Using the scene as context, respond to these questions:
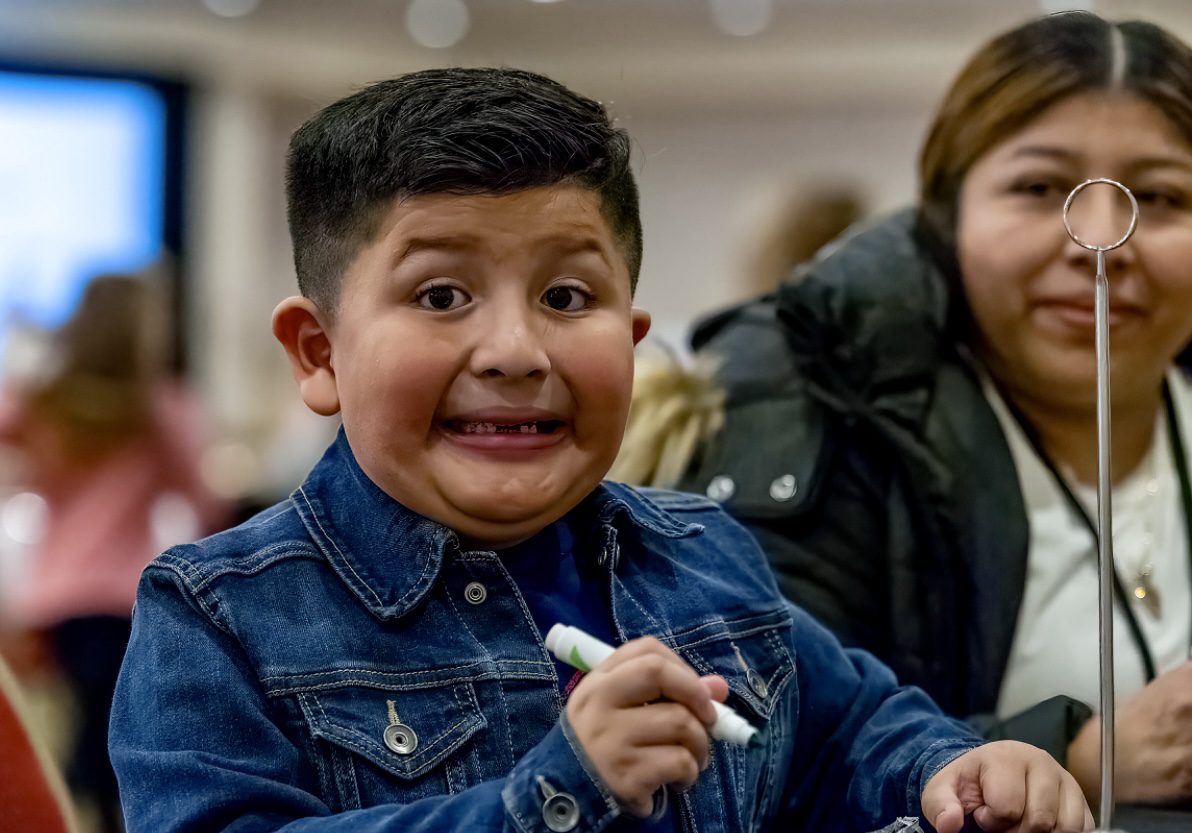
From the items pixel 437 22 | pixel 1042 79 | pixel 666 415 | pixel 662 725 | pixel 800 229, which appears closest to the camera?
pixel 662 725

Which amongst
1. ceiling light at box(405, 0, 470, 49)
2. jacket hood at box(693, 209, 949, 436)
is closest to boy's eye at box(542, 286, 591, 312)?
jacket hood at box(693, 209, 949, 436)

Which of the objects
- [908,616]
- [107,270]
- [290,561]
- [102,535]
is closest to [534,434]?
[290,561]

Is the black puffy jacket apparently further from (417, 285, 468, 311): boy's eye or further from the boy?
(417, 285, 468, 311): boy's eye

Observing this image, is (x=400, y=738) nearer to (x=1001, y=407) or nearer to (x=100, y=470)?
(x=1001, y=407)

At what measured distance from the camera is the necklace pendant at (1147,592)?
42.9 inches

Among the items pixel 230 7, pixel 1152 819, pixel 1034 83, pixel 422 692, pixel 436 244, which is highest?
pixel 230 7

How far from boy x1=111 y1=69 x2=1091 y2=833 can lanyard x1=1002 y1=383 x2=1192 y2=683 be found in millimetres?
284

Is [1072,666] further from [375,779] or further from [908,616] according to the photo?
[375,779]

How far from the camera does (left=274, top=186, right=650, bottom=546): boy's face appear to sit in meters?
0.73

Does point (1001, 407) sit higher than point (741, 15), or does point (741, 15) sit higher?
point (741, 15)

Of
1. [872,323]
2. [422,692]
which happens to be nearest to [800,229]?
[872,323]

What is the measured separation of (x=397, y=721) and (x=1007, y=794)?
31 cm

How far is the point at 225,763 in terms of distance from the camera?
688 mm

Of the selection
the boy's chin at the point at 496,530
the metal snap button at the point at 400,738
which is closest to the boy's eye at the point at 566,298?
the boy's chin at the point at 496,530
